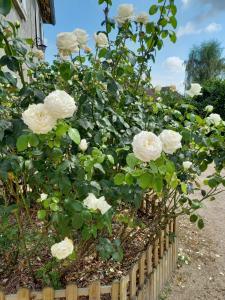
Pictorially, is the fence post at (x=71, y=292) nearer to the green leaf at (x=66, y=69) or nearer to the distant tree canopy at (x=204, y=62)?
the green leaf at (x=66, y=69)

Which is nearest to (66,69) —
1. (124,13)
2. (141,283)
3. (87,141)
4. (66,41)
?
(66,41)

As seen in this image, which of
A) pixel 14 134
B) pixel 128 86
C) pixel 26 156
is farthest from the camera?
pixel 128 86

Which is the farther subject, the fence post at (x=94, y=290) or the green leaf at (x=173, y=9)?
the green leaf at (x=173, y=9)

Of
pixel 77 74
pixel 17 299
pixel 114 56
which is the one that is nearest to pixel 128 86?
pixel 114 56

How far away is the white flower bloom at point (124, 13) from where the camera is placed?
2008mm

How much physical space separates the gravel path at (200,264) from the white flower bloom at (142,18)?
157 cm

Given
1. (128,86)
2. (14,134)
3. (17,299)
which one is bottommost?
(17,299)

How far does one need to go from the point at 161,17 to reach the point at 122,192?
1.21 m

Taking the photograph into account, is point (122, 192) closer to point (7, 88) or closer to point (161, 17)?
point (7, 88)

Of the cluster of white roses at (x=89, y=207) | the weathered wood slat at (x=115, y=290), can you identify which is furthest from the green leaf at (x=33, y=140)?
the weathered wood slat at (x=115, y=290)

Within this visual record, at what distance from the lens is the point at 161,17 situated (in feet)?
7.25

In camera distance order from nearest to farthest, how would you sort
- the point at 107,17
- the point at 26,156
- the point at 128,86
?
the point at 26,156, the point at 107,17, the point at 128,86

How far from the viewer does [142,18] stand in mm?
2135

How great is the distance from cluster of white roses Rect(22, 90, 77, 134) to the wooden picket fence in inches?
39.0
